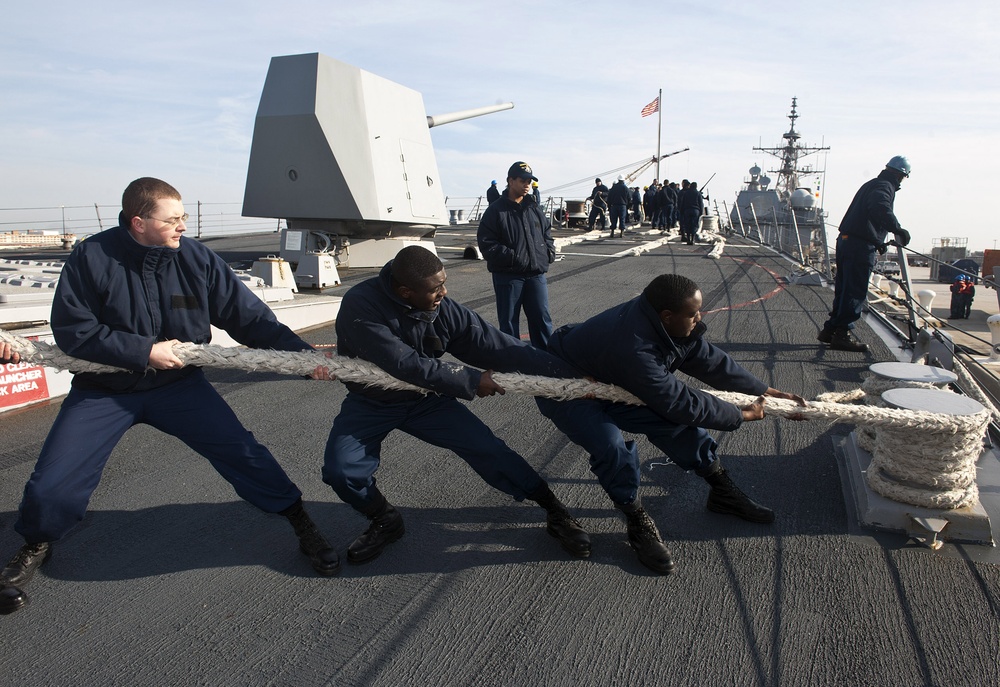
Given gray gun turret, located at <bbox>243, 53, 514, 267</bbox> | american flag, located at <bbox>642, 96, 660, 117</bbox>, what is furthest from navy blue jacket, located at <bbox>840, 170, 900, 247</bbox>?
american flag, located at <bbox>642, 96, 660, 117</bbox>

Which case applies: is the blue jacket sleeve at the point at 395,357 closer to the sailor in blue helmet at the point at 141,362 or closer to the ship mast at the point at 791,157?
the sailor in blue helmet at the point at 141,362

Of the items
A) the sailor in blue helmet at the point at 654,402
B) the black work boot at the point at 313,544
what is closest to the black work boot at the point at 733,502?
the sailor in blue helmet at the point at 654,402

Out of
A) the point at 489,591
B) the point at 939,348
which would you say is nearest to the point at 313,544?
the point at 489,591

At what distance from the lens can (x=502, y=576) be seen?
107 inches

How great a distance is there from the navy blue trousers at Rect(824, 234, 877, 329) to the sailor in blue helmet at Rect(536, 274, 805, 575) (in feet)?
11.6

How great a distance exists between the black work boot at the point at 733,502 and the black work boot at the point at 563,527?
2.04ft

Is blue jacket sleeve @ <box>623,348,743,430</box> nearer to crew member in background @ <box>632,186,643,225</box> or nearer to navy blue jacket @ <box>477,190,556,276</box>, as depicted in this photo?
navy blue jacket @ <box>477,190,556,276</box>

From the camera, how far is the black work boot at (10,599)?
8.11 feet

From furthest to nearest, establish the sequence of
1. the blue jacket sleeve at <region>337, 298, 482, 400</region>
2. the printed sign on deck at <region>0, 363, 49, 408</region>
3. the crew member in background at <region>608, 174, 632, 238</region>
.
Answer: the crew member in background at <region>608, 174, 632, 238</region> < the printed sign on deck at <region>0, 363, 49, 408</region> < the blue jacket sleeve at <region>337, 298, 482, 400</region>

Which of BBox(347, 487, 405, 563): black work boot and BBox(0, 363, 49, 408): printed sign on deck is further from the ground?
BBox(0, 363, 49, 408): printed sign on deck

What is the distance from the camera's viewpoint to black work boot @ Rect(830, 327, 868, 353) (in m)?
6.23

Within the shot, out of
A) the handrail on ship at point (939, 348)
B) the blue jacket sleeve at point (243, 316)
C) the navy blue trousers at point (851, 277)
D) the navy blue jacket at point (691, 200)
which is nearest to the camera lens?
the blue jacket sleeve at point (243, 316)

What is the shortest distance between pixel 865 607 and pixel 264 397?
155 inches

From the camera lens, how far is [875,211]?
6000mm
